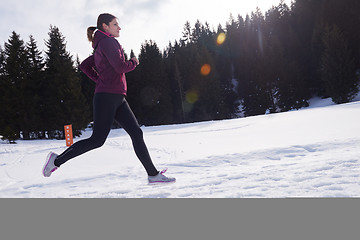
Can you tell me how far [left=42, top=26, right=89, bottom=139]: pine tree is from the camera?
67.9ft

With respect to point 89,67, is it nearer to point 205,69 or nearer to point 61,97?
point 61,97

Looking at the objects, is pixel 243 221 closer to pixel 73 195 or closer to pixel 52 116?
pixel 73 195

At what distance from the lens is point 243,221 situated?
190 cm

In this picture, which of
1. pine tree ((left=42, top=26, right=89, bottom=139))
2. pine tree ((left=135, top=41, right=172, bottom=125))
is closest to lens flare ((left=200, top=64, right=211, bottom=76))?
pine tree ((left=135, top=41, right=172, bottom=125))

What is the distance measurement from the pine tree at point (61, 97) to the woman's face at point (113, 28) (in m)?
19.8

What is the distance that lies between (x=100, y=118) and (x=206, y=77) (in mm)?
31363

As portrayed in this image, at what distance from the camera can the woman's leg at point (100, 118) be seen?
2.62m

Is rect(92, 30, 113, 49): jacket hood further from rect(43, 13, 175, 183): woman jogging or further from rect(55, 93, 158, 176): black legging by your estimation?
rect(55, 93, 158, 176): black legging

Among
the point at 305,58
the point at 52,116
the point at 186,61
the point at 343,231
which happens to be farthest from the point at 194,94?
the point at 343,231

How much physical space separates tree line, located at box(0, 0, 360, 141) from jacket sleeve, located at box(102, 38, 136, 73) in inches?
761

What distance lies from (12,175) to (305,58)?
34.6 meters

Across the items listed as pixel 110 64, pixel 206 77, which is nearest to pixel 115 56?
pixel 110 64

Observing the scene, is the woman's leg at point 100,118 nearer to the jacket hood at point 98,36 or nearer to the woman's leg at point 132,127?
the woman's leg at point 132,127

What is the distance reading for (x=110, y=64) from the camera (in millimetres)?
2660
